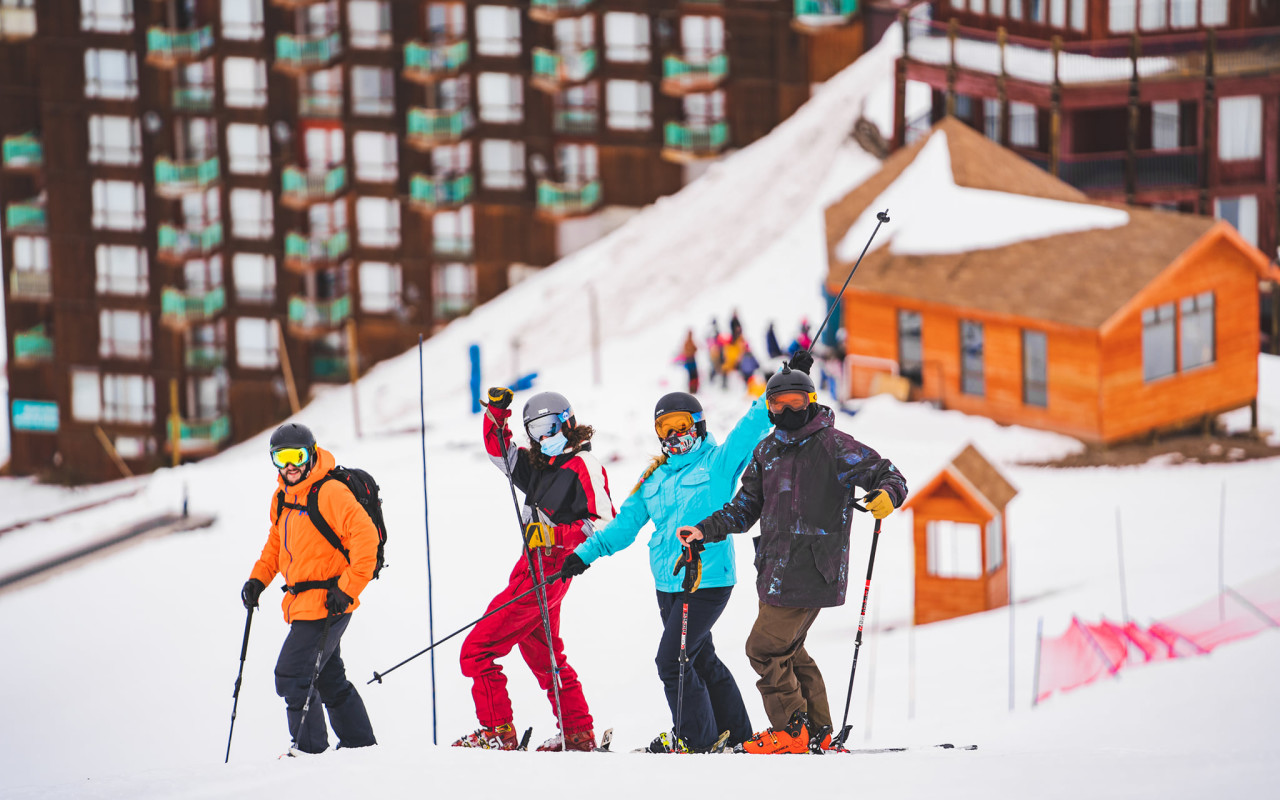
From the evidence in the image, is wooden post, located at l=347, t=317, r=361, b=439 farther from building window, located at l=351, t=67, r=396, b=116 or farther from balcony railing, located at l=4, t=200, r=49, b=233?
balcony railing, located at l=4, t=200, r=49, b=233

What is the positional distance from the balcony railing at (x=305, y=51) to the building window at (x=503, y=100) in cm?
433

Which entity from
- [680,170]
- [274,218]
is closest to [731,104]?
[680,170]

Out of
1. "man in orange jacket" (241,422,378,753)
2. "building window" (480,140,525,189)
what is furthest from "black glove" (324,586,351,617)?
"building window" (480,140,525,189)

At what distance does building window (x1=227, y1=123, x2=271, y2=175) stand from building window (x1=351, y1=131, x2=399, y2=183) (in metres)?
2.68

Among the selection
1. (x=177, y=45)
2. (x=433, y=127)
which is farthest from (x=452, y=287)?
(x=177, y=45)

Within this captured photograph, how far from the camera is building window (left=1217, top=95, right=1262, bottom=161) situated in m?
31.9

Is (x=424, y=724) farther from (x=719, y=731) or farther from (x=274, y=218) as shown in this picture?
(x=274, y=218)

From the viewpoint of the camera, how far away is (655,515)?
31.4 ft

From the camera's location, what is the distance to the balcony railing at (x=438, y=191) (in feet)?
159

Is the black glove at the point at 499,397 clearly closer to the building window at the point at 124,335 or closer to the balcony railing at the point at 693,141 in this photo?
the balcony railing at the point at 693,141

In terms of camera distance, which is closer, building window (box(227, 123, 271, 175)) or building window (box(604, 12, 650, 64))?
building window (box(604, 12, 650, 64))

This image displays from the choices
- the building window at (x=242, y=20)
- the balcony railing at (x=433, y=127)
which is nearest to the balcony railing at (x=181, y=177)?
the building window at (x=242, y=20)

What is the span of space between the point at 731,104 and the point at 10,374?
23785 millimetres

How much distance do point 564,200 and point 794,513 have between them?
39.5 meters
